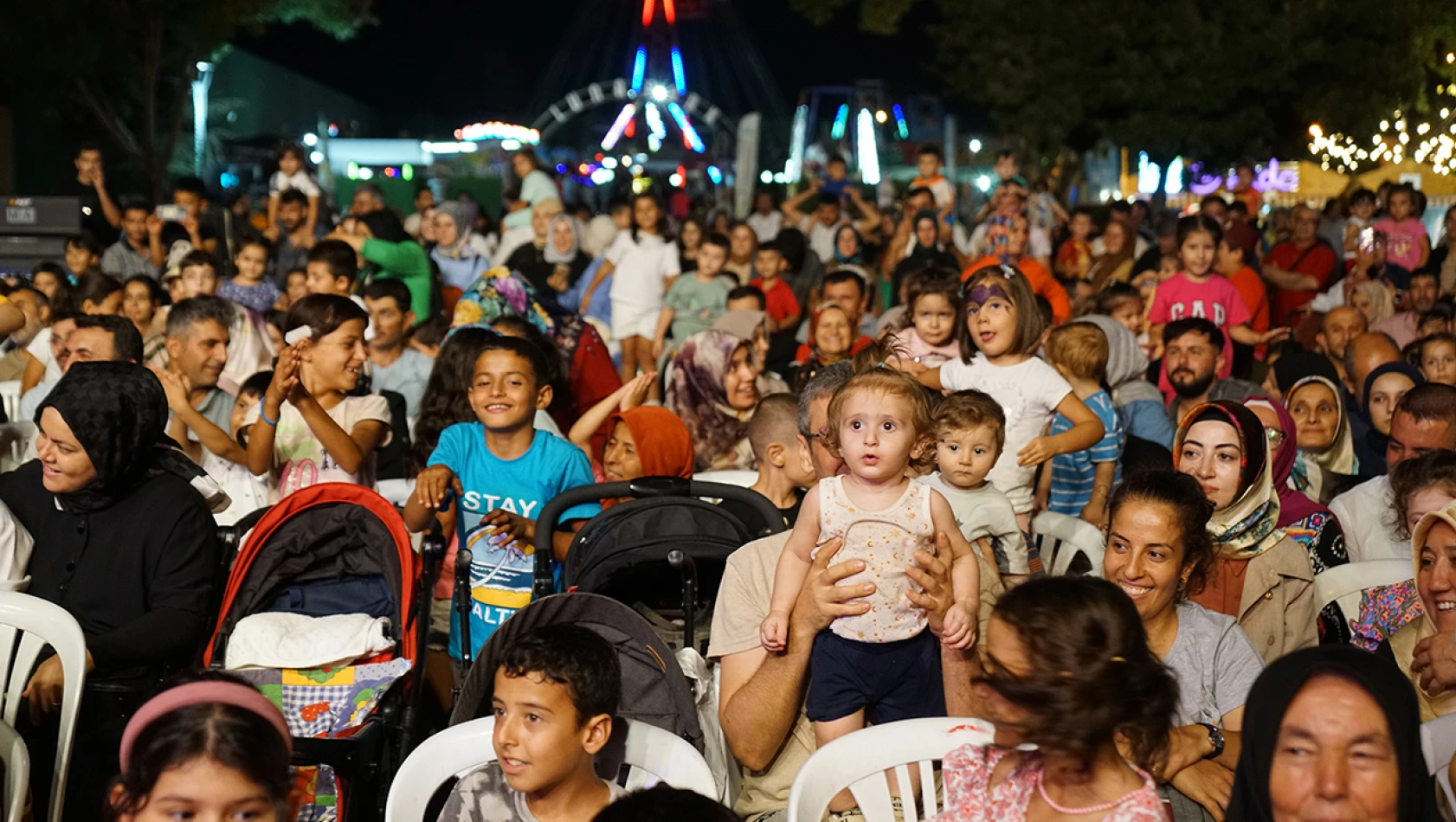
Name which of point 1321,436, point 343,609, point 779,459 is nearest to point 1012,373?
point 779,459

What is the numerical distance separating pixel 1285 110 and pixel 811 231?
13.7 meters

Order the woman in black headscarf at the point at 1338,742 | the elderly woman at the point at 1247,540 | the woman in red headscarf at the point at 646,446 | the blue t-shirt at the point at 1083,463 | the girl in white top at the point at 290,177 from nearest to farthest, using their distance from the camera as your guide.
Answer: the woman in black headscarf at the point at 1338,742, the elderly woman at the point at 1247,540, the woman in red headscarf at the point at 646,446, the blue t-shirt at the point at 1083,463, the girl in white top at the point at 290,177

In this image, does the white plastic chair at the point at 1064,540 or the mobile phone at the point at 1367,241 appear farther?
the mobile phone at the point at 1367,241

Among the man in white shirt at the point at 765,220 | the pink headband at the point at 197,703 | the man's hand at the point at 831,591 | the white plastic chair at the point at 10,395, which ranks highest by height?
the man in white shirt at the point at 765,220

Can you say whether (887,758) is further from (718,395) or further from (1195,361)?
(1195,361)

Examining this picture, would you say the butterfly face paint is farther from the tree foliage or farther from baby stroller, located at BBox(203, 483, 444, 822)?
the tree foliage

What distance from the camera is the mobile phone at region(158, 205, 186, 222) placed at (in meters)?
11.9

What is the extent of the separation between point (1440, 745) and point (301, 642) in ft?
9.71

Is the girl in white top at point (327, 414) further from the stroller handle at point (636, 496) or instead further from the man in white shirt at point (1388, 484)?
the man in white shirt at point (1388, 484)

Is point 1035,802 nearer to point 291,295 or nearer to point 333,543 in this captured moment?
point 333,543

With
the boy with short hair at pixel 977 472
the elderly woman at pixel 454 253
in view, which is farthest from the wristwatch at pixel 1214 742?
the elderly woman at pixel 454 253

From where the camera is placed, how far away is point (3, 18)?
69.3 feet

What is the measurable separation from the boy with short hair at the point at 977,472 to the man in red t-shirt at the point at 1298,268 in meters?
8.60

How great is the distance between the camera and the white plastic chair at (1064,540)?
4910 millimetres
